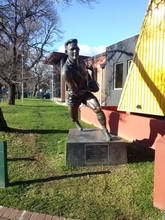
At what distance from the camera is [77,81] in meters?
7.03

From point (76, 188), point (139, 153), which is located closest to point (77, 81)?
point (139, 153)

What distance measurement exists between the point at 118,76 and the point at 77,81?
38.5ft

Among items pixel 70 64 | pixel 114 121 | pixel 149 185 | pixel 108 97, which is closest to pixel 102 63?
pixel 108 97

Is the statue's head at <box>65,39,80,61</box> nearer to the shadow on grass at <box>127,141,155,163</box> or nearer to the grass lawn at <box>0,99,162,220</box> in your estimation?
the grass lawn at <box>0,99,162,220</box>

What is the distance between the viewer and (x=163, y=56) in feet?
29.8

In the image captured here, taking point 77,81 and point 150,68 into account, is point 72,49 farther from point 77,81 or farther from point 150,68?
point 150,68

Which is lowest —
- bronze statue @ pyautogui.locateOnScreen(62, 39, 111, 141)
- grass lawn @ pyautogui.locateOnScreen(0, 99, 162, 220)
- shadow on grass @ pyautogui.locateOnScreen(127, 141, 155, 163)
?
grass lawn @ pyautogui.locateOnScreen(0, 99, 162, 220)

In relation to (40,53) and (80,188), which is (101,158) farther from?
(40,53)

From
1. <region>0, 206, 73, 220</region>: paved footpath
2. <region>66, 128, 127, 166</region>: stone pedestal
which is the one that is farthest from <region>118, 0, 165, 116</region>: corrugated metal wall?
<region>0, 206, 73, 220</region>: paved footpath

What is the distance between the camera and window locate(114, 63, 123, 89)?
60.0 ft

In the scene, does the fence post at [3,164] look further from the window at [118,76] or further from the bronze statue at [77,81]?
the window at [118,76]

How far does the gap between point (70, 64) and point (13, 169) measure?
236 cm

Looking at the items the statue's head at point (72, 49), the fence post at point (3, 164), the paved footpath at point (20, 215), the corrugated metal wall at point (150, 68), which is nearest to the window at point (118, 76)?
the corrugated metal wall at point (150, 68)

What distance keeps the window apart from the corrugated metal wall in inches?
314
